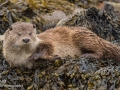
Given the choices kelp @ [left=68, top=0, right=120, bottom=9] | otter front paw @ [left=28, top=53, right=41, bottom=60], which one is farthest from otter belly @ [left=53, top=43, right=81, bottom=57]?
kelp @ [left=68, top=0, right=120, bottom=9]

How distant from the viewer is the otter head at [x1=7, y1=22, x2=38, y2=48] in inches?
232

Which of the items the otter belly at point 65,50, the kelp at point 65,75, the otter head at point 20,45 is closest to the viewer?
the kelp at point 65,75

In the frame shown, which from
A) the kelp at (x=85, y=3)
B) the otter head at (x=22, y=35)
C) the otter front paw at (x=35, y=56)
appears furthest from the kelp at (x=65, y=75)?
the kelp at (x=85, y=3)

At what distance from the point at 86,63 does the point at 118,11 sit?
188 inches

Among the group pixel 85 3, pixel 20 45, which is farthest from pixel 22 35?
pixel 85 3

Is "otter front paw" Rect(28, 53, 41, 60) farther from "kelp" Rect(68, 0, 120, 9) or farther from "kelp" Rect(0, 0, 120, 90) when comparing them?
"kelp" Rect(68, 0, 120, 9)

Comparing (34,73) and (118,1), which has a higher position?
(34,73)

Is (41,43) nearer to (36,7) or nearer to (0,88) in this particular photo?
(0,88)

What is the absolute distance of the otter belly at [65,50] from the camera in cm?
650

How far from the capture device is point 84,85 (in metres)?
5.82

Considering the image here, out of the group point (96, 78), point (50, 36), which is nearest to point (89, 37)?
point (50, 36)

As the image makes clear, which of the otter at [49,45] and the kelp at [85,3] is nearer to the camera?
the otter at [49,45]

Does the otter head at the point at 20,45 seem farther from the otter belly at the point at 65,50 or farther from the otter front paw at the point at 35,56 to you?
the otter belly at the point at 65,50

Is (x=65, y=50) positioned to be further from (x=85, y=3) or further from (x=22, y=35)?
(x=85, y=3)
